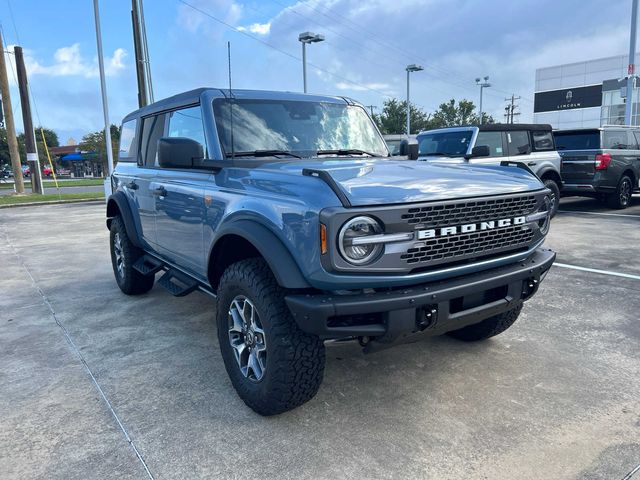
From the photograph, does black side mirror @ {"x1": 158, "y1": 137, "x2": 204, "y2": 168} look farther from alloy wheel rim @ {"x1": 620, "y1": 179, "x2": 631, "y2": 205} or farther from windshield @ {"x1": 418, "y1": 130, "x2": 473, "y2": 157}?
alloy wheel rim @ {"x1": 620, "y1": 179, "x2": 631, "y2": 205}

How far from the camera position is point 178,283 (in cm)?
411

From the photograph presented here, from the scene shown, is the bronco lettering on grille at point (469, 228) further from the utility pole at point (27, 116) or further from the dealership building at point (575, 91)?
the dealership building at point (575, 91)

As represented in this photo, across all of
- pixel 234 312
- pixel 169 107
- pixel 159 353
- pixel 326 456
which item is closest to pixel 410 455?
pixel 326 456

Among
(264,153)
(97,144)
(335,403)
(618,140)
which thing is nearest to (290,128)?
(264,153)

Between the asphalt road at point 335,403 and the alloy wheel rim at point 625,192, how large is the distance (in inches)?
288

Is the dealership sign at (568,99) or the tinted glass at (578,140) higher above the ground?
the dealership sign at (568,99)

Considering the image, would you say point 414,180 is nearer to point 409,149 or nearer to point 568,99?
point 409,149

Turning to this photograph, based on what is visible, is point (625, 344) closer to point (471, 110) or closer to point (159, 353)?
point (159, 353)

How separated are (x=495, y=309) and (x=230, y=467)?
63.7 inches

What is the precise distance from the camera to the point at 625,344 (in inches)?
146

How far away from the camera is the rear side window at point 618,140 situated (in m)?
10.8

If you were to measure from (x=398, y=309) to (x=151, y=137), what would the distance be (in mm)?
3312

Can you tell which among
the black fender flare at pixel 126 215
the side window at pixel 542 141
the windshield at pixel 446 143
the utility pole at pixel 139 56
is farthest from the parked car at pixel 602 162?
the utility pole at pixel 139 56

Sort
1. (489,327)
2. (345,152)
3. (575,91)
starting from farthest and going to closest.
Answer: (575,91)
(345,152)
(489,327)
